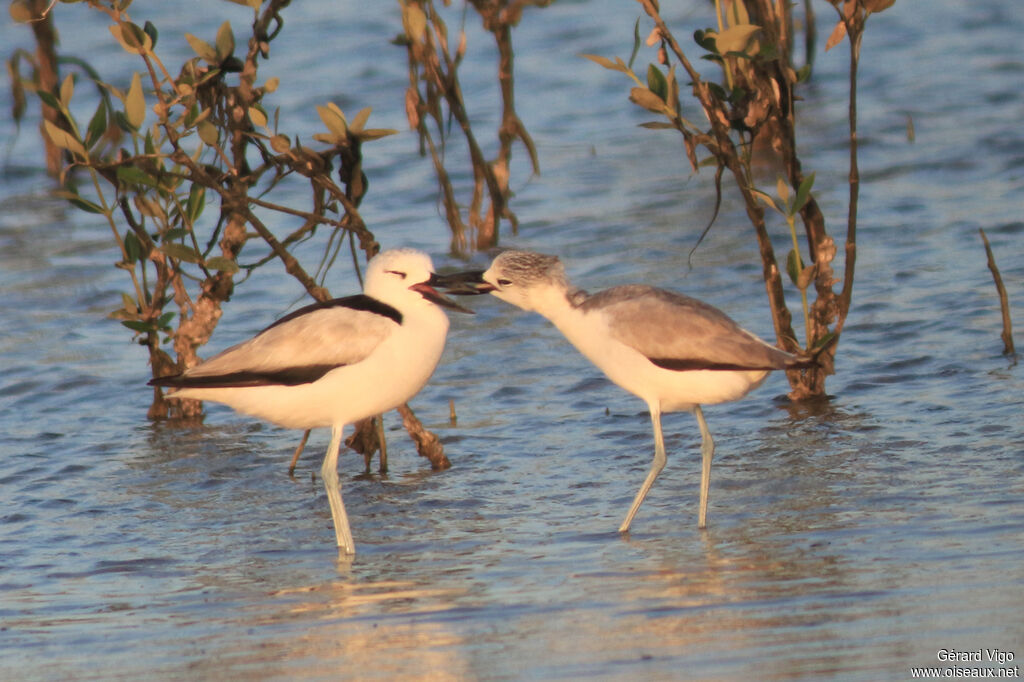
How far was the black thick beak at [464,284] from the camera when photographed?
679 cm

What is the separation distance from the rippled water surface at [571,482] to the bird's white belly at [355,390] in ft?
1.78

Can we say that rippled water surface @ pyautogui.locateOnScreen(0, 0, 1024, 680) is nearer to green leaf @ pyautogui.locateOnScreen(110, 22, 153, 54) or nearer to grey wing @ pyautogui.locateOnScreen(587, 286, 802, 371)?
grey wing @ pyautogui.locateOnScreen(587, 286, 802, 371)

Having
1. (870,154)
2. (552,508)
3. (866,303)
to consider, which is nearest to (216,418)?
(552,508)

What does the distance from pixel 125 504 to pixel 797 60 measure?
1032 centimetres

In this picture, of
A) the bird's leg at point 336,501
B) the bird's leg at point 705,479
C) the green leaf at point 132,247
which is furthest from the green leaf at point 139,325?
the bird's leg at point 705,479

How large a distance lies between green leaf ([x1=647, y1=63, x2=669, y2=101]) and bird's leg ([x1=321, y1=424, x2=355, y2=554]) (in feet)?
6.95

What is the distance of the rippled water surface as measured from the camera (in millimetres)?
5004

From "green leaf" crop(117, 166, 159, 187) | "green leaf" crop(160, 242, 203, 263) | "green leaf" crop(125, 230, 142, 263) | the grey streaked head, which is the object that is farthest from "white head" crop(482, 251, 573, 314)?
"green leaf" crop(125, 230, 142, 263)

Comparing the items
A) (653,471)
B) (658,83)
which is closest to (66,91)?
(658,83)

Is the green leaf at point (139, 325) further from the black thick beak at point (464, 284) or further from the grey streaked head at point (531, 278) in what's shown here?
the grey streaked head at point (531, 278)

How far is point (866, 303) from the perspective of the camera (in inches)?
379

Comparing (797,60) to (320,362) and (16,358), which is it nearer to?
(16,358)

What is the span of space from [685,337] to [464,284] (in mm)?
1051

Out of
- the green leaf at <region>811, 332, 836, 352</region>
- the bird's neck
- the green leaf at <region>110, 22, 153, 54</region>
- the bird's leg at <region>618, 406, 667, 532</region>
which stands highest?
the green leaf at <region>110, 22, 153, 54</region>
